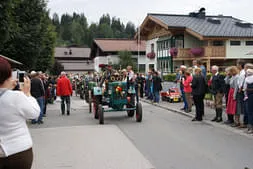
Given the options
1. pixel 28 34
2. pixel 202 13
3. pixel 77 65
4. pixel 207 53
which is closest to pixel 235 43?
pixel 207 53

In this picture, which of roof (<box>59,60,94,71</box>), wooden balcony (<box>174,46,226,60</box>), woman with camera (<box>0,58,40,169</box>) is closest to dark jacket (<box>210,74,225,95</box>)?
woman with camera (<box>0,58,40,169</box>)

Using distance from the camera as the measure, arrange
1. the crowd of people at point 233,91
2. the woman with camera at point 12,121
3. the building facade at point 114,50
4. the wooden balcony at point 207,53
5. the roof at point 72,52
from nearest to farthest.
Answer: the woman with camera at point 12,121 → the crowd of people at point 233,91 → the wooden balcony at point 207,53 → the building facade at point 114,50 → the roof at point 72,52

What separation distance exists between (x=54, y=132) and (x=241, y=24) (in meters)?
34.7

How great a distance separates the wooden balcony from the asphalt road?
80.2ft

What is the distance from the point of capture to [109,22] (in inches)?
6545

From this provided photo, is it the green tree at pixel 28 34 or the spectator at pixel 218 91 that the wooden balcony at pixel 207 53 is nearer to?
the green tree at pixel 28 34

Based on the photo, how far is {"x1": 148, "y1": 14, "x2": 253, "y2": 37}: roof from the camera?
36053 millimetres

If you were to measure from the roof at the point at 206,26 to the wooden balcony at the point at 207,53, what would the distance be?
1.41 m

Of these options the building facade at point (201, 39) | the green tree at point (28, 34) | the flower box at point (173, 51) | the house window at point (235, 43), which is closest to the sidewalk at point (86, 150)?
the green tree at point (28, 34)

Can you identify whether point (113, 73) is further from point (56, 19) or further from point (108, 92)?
point (56, 19)

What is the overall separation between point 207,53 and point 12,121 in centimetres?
3376

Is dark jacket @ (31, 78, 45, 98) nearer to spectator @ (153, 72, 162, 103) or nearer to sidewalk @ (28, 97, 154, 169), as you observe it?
sidewalk @ (28, 97, 154, 169)

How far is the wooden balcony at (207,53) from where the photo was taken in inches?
1398

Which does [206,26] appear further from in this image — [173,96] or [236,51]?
[173,96]
